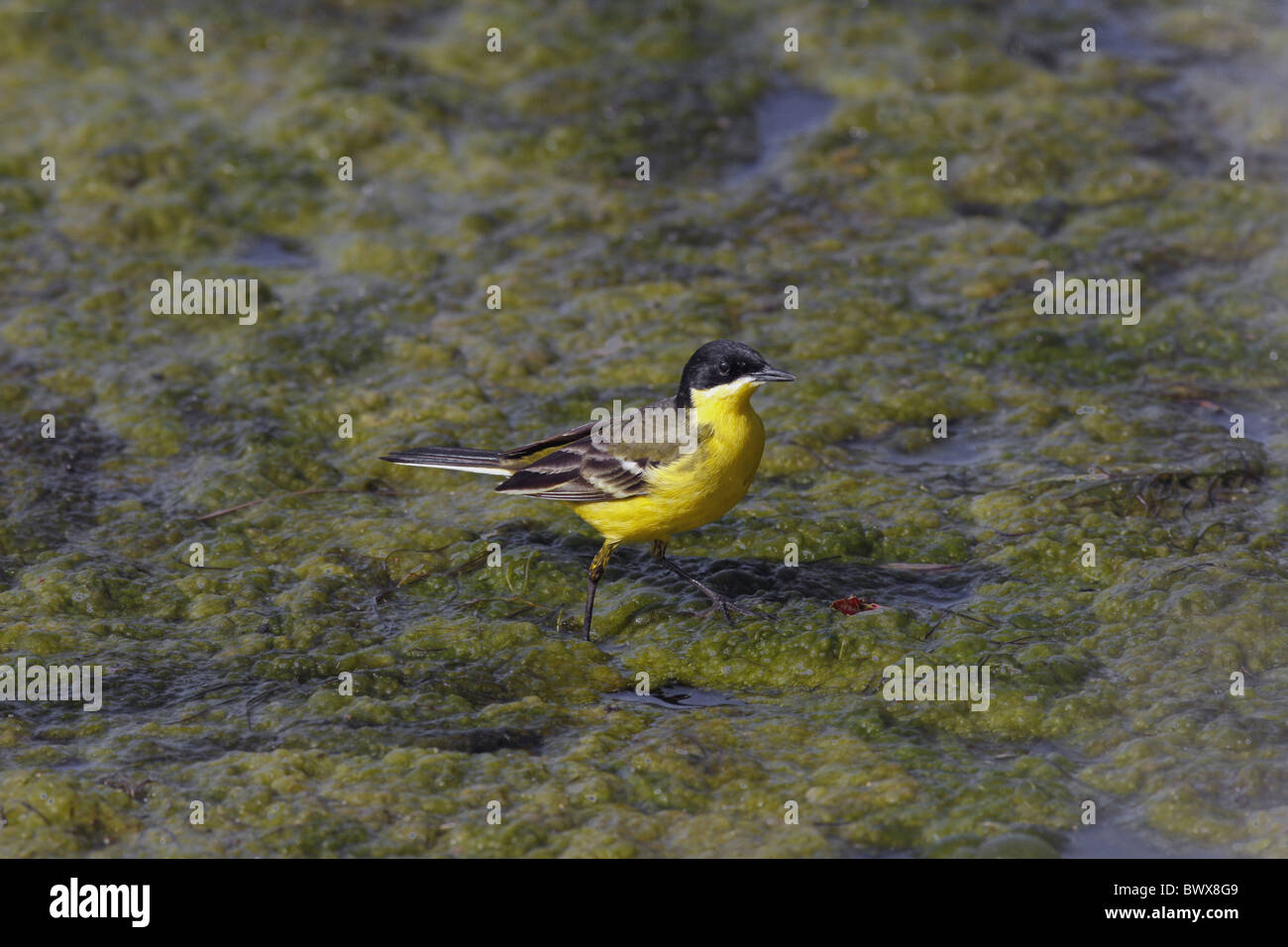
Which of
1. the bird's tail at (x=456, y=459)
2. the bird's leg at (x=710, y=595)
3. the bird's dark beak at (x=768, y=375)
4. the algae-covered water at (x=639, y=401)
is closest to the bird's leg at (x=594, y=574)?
the algae-covered water at (x=639, y=401)

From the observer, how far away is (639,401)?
9.37 metres

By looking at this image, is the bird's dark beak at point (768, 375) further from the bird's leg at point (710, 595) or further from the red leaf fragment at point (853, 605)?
the red leaf fragment at point (853, 605)

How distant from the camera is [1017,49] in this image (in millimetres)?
13117

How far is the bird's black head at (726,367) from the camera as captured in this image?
7285 millimetres

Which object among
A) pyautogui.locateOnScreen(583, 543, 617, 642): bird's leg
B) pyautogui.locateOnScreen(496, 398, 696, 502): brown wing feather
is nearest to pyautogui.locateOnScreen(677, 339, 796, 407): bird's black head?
pyautogui.locateOnScreen(496, 398, 696, 502): brown wing feather

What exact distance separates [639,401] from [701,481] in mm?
2255

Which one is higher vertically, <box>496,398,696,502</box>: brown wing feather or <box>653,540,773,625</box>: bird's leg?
<box>496,398,696,502</box>: brown wing feather

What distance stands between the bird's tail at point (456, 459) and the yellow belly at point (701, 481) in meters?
0.60

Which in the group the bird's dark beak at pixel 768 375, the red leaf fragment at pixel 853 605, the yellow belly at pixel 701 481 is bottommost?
the red leaf fragment at pixel 853 605

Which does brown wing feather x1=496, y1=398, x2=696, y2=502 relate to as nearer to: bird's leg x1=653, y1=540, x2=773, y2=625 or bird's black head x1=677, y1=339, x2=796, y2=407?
bird's black head x1=677, y1=339, x2=796, y2=407

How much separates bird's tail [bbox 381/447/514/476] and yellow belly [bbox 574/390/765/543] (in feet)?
1.95

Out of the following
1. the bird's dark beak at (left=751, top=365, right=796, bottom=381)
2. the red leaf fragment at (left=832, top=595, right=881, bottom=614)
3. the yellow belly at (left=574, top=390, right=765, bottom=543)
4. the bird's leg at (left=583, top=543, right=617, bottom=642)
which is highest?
the bird's dark beak at (left=751, top=365, right=796, bottom=381)

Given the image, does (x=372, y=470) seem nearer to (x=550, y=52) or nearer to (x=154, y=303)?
(x=154, y=303)

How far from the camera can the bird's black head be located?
23.9ft
